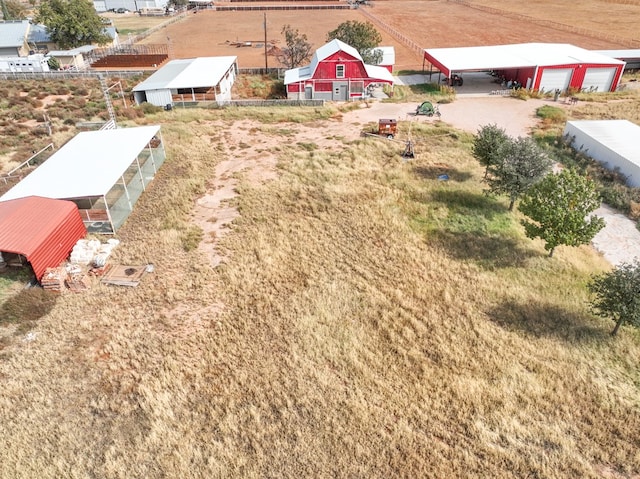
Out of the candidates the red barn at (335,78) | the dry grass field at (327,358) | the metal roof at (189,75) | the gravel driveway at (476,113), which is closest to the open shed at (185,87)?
the metal roof at (189,75)

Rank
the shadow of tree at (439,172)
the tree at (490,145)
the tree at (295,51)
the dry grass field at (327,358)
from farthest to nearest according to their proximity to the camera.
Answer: the tree at (295,51), the shadow of tree at (439,172), the tree at (490,145), the dry grass field at (327,358)

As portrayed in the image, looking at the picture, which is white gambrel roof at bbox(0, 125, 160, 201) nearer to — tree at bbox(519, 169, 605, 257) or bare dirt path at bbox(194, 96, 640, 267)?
bare dirt path at bbox(194, 96, 640, 267)

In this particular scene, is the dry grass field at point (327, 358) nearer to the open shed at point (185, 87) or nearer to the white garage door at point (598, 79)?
the open shed at point (185, 87)

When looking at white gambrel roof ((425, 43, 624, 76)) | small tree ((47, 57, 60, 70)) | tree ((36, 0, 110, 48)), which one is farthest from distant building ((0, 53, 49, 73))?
white gambrel roof ((425, 43, 624, 76))

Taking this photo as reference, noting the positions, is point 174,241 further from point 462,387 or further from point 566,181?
point 566,181

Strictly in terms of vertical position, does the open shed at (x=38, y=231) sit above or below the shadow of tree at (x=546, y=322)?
above

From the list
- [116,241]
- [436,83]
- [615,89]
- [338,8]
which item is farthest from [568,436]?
[338,8]
